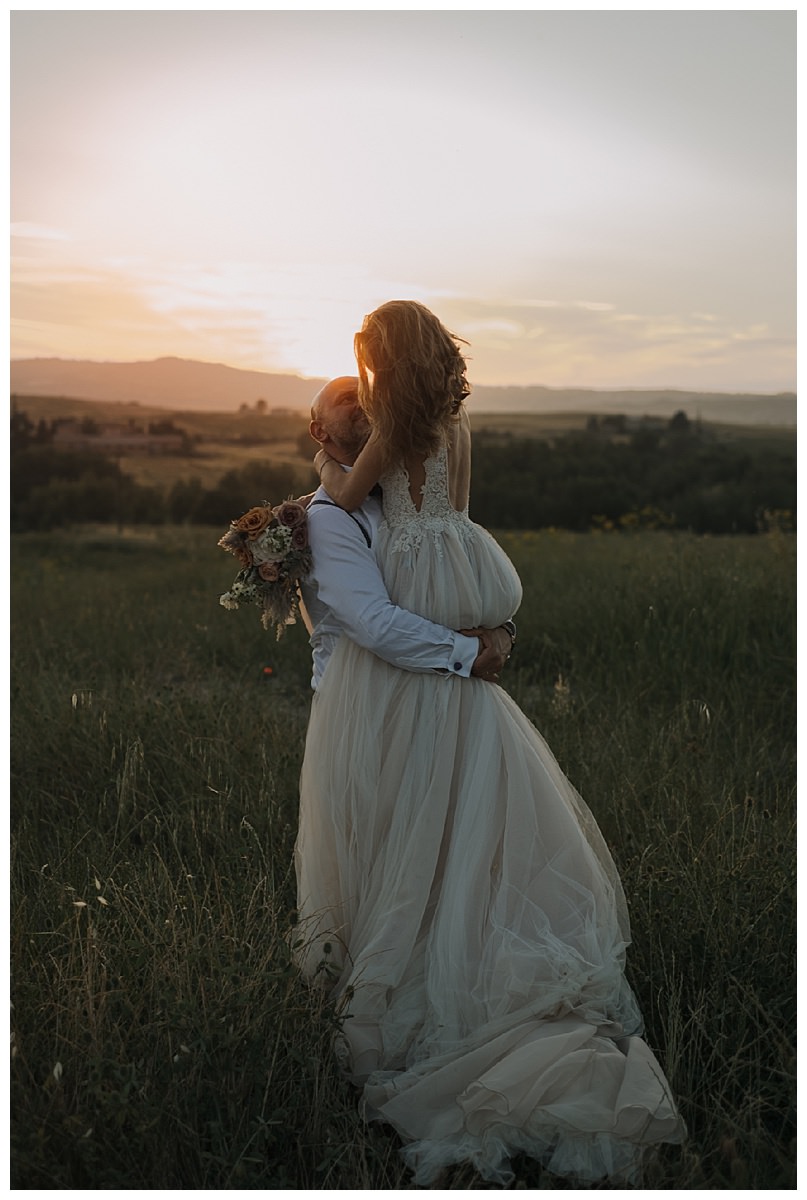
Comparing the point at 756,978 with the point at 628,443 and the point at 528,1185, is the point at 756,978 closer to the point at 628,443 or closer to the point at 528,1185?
the point at 528,1185

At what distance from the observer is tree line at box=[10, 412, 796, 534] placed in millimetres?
16812

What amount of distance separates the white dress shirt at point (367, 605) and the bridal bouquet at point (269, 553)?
50mm

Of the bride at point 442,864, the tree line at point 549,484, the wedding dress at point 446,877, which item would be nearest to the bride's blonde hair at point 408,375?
the bride at point 442,864

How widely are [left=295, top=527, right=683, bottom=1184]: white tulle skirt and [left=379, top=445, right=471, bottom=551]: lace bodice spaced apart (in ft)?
0.19

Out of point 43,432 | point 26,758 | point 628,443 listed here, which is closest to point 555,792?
point 26,758

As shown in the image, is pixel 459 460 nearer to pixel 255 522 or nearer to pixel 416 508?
pixel 416 508

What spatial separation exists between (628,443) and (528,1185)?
62.3ft

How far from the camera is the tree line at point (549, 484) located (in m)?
16.8

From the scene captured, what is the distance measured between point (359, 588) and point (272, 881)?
1.38 meters

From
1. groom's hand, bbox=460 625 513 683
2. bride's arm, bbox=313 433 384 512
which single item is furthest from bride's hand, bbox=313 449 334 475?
groom's hand, bbox=460 625 513 683

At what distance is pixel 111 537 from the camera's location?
15.8m

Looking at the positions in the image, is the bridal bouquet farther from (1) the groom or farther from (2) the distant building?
(2) the distant building

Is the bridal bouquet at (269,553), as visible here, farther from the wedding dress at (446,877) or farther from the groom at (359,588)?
the wedding dress at (446,877)

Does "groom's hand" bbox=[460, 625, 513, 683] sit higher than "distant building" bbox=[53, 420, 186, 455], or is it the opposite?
"distant building" bbox=[53, 420, 186, 455]
